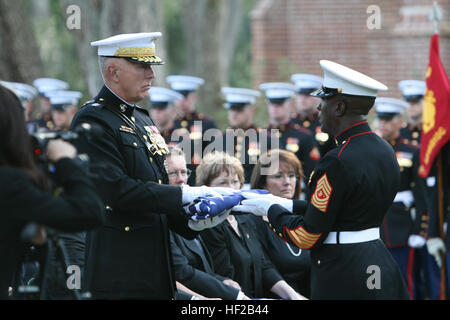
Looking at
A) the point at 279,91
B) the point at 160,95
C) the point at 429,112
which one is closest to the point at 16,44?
the point at 160,95

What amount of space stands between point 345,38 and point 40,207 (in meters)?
14.6

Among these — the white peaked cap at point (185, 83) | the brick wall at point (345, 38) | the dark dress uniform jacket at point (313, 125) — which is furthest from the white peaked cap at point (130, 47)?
the brick wall at point (345, 38)

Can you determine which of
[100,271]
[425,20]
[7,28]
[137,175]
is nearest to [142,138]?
[137,175]

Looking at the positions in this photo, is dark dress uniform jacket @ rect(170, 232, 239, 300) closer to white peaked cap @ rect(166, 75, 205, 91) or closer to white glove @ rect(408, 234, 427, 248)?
white glove @ rect(408, 234, 427, 248)

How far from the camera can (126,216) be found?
13.0ft

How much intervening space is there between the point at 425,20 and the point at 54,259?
13.5 metres

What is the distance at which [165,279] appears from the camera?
A: 13.3 ft

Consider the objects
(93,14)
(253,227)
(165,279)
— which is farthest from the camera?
(93,14)

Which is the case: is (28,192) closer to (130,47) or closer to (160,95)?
(130,47)

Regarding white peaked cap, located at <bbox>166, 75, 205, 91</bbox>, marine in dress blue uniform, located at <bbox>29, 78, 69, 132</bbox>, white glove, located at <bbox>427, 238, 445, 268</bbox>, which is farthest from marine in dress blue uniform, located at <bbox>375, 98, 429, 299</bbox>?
marine in dress blue uniform, located at <bbox>29, 78, 69, 132</bbox>

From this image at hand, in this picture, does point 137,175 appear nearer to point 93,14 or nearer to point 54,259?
point 54,259

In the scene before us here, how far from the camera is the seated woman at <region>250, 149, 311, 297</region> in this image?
5.88 m

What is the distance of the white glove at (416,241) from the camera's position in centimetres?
829
